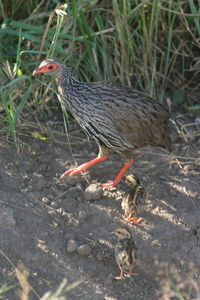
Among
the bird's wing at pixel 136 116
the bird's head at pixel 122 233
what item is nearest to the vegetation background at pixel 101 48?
the bird's wing at pixel 136 116

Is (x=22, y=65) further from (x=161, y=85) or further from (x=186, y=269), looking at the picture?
(x=186, y=269)

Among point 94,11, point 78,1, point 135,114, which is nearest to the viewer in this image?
point 135,114

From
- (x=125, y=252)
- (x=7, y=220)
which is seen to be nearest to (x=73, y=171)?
(x=7, y=220)

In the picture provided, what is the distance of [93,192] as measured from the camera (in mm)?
5621

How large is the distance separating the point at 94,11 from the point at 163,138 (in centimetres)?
166

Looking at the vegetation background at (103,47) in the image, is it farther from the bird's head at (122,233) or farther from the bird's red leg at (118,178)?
the bird's head at (122,233)

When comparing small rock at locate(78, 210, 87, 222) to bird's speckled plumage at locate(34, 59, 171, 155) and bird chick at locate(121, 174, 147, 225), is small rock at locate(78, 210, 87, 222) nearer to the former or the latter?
bird chick at locate(121, 174, 147, 225)

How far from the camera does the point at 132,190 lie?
550cm

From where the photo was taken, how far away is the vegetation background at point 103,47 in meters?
6.25

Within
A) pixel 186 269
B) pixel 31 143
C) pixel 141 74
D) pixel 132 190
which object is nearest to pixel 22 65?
pixel 31 143

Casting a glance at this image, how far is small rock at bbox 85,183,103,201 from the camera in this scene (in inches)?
221

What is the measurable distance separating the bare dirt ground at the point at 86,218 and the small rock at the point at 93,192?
0.15 ft

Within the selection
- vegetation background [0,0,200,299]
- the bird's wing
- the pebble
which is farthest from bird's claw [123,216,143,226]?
vegetation background [0,0,200,299]

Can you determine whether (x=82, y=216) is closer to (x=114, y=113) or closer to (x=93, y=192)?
(x=93, y=192)
